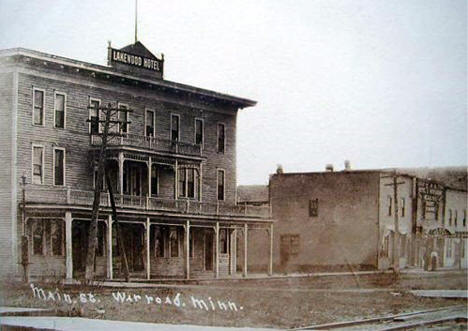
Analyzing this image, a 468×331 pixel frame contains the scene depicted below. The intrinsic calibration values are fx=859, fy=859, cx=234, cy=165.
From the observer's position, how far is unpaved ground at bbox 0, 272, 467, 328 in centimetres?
765

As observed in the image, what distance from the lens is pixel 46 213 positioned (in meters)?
7.45

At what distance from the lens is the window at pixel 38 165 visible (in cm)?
740

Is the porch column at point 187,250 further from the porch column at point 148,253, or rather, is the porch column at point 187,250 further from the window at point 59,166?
the window at point 59,166

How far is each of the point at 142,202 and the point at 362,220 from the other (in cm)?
274

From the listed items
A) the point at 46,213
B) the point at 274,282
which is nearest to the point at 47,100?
the point at 46,213

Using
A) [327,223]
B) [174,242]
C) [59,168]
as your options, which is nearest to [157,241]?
[174,242]

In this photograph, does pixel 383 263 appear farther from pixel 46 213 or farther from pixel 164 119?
pixel 46 213

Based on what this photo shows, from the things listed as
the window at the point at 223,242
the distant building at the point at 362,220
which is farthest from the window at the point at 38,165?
the distant building at the point at 362,220

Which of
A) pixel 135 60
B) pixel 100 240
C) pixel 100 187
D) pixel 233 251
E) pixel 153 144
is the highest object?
pixel 135 60

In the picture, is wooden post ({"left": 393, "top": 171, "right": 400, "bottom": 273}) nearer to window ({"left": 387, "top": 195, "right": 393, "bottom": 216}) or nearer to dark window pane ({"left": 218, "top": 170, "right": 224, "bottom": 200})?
window ({"left": 387, "top": 195, "right": 393, "bottom": 216})

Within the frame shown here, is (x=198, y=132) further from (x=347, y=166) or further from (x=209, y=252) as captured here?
(x=347, y=166)

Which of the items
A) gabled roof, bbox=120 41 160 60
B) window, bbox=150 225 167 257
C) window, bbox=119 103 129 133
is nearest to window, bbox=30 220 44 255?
window, bbox=150 225 167 257

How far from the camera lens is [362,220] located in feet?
31.1

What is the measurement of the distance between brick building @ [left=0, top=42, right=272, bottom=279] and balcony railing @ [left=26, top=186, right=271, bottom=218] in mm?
12
